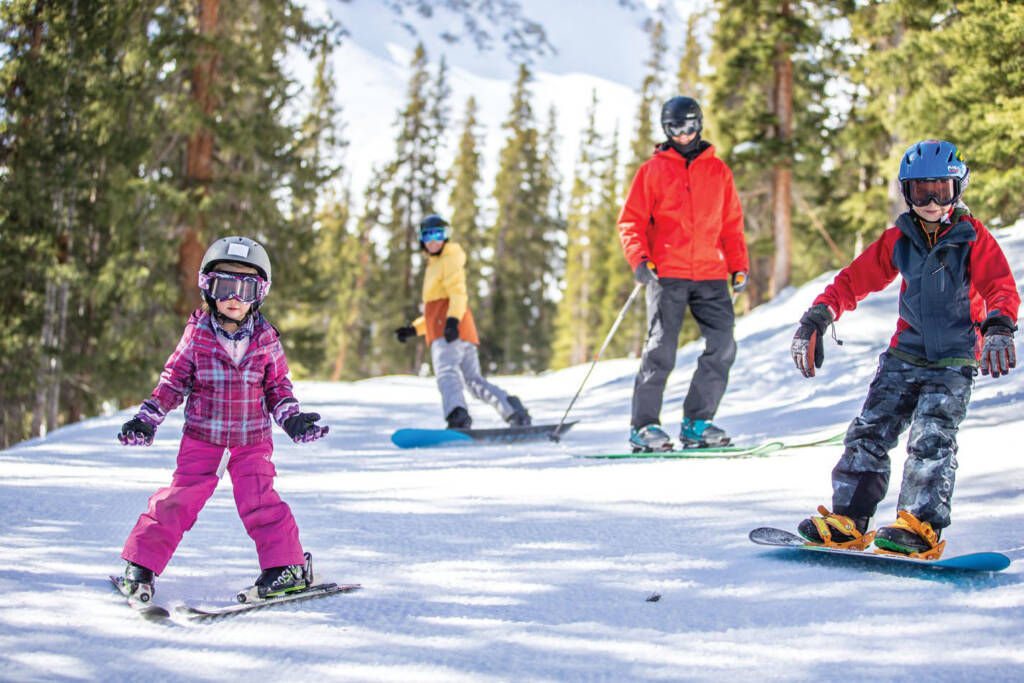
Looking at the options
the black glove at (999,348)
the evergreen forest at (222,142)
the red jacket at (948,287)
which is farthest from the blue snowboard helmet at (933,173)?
the evergreen forest at (222,142)

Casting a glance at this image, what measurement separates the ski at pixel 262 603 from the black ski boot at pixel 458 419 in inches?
173

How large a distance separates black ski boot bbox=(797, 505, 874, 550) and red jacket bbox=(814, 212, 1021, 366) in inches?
28.9

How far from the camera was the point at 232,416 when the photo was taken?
10.6 ft

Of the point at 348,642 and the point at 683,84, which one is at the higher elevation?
the point at 683,84

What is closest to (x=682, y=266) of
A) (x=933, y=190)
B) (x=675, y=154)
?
(x=675, y=154)

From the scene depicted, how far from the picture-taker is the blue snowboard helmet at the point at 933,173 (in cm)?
339

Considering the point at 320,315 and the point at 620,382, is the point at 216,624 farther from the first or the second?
the point at 320,315

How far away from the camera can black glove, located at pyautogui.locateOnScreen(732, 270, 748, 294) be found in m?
6.14

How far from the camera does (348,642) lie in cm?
267

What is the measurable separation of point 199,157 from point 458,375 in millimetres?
11861

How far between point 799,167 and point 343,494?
20.8 m

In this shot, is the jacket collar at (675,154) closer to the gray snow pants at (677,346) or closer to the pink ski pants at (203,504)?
the gray snow pants at (677,346)

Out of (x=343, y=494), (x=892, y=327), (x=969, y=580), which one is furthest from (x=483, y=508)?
(x=892, y=327)

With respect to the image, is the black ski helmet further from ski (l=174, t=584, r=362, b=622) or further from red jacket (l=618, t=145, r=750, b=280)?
ski (l=174, t=584, r=362, b=622)
